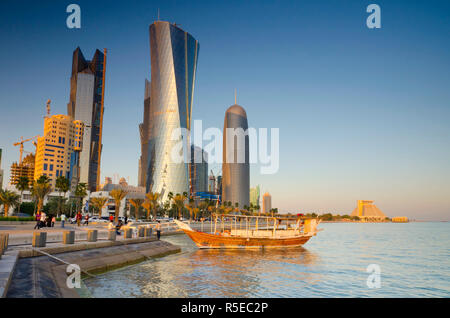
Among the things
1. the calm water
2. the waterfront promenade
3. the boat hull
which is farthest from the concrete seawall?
the boat hull

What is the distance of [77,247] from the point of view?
1017 inches

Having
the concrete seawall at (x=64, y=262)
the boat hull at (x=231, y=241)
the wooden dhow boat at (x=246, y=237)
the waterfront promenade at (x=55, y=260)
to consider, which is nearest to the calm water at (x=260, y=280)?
the concrete seawall at (x=64, y=262)

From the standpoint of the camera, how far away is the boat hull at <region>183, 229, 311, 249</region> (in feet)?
158

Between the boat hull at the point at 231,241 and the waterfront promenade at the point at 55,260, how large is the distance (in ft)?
28.7

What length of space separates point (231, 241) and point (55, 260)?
101ft

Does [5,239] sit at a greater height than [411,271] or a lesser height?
greater

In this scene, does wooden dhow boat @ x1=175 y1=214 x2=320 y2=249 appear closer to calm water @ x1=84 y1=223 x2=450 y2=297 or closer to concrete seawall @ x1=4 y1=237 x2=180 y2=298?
concrete seawall @ x1=4 y1=237 x2=180 y2=298

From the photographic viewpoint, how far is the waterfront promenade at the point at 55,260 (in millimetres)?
14798

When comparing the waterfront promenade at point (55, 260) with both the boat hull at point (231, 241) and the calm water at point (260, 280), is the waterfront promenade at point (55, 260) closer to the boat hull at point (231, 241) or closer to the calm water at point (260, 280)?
the calm water at point (260, 280)

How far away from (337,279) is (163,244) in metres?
23.3

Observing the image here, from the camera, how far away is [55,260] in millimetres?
21328

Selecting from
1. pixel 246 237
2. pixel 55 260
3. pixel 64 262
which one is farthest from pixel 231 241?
pixel 55 260
